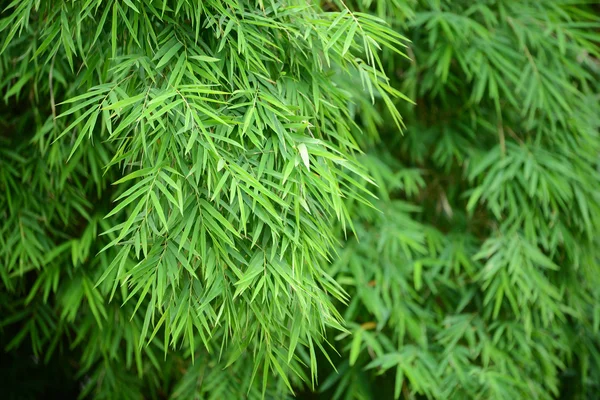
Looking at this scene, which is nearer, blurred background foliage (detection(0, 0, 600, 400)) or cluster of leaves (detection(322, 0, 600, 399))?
blurred background foliage (detection(0, 0, 600, 400))

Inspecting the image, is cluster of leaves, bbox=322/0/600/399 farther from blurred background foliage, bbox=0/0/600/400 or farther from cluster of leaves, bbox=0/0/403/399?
cluster of leaves, bbox=0/0/403/399

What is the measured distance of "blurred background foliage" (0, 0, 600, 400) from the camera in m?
1.29

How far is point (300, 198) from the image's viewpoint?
1297 mm

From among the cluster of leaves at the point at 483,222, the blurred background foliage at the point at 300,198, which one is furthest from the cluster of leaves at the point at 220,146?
the cluster of leaves at the point at 483,222

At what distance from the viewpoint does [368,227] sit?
6.79 ft

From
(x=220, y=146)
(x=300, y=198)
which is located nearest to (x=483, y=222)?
(x=300, y=198)

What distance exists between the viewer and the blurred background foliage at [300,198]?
4.22 feet

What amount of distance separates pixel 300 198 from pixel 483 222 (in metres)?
1.15

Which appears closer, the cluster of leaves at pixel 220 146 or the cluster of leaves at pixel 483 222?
the cluster of leaves at pixel 220 146

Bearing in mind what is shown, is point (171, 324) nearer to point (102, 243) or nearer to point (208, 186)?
point (208, 186)

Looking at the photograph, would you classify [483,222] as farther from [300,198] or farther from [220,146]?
[220,146]

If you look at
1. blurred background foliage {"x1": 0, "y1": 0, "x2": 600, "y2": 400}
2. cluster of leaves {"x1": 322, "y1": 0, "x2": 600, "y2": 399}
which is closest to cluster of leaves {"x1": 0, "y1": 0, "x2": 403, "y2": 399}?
blurred background foliage {"x1": 0, "y1": 0, "x2": 600, "y2": 400}

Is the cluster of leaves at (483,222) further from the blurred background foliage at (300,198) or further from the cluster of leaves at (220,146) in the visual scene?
the cluster of leaves at (220,146)

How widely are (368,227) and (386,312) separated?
0.99 feet
